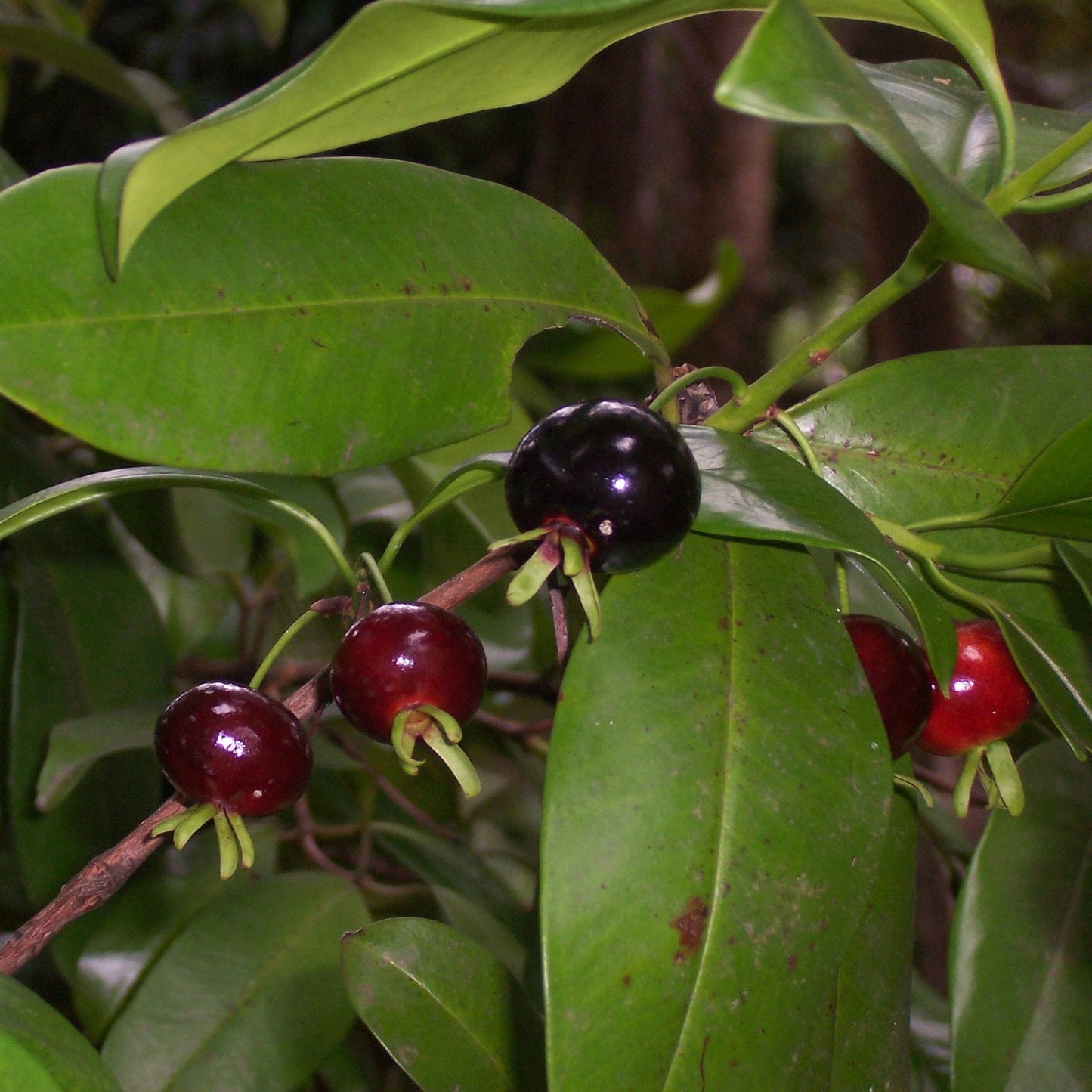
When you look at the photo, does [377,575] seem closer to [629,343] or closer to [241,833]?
[241,833]

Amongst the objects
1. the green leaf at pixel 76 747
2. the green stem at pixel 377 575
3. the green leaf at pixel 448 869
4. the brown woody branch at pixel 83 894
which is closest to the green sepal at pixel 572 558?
the green stem at pixel 377 575

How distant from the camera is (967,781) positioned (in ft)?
1.94

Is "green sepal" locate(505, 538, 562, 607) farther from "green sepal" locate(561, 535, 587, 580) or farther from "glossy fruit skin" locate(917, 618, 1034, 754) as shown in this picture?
"glossy fruit skin" locate(917, 618, 1034, 754)

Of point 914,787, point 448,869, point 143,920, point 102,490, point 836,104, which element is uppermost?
point 836,104

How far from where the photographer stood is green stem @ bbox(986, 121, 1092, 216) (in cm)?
56

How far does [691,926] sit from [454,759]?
0.13 m

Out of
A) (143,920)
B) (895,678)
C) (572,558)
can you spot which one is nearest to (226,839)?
(572,558)

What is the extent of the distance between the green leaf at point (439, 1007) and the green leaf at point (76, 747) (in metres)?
0.32

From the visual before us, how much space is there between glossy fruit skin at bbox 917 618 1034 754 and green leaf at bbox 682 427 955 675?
0.09 meters

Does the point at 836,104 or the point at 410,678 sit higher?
the point at 836,104

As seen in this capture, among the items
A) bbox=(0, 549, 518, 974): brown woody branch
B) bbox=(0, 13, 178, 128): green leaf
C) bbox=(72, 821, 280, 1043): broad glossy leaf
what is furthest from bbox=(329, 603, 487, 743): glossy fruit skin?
bbox=(0, 13, 178, 128): green leaf

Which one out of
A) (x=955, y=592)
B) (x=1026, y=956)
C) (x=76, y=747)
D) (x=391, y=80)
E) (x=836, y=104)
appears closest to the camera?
(x=836, y=104)

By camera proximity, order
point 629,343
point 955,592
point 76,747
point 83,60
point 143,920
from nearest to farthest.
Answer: point 955,592
point 76,747
point 143,920
point 83,60
point 629,343

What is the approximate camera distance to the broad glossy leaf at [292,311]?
1.69 ft
